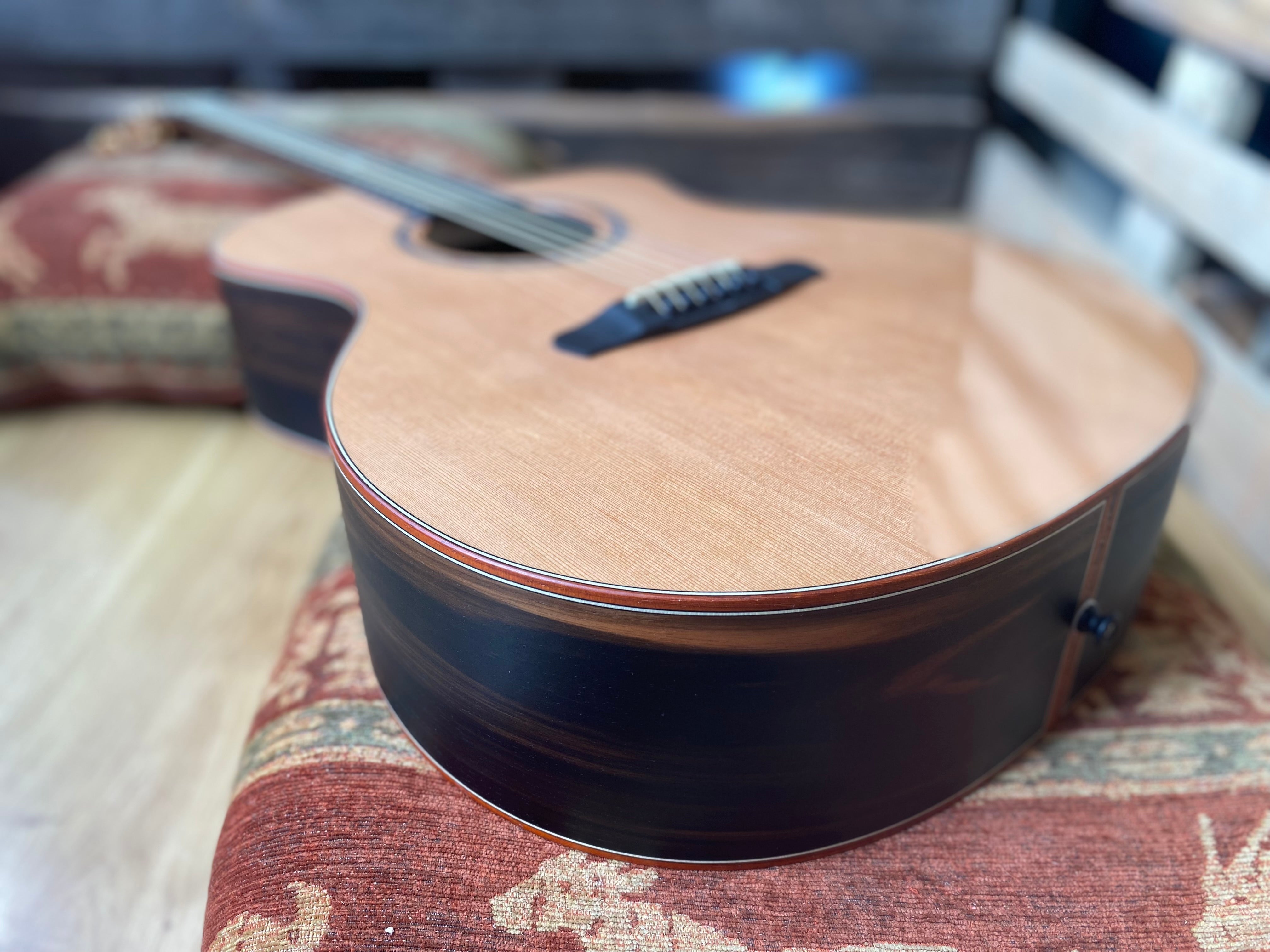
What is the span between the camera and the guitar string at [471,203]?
3.41 feet

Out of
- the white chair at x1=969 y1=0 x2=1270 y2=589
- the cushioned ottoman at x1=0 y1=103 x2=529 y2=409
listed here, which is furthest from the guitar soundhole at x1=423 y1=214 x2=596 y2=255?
the white chair at x1=969 y1=0 x2=1270 y2=589

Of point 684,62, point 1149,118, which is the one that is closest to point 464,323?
point 1149,118

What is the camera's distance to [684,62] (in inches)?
94.6

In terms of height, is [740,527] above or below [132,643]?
above

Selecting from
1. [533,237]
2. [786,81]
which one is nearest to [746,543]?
[533,237]

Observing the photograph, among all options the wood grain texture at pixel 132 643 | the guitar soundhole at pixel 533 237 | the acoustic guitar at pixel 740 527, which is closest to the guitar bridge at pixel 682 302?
the acoustic guitar at pixel 740 527

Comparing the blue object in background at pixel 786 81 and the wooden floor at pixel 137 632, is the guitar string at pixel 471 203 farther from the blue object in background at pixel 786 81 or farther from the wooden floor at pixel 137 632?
the blue object in background at pixel 786 81

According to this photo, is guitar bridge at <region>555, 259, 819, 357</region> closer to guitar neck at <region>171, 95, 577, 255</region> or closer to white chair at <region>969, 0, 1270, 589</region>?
guitar neck at <region>171, 95, 577, 255</region>

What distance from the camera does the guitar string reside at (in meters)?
1.04

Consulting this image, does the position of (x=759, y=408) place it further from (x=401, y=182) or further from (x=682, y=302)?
(x=401, y=182)

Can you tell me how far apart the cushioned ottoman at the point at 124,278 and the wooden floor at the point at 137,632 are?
0.08 m

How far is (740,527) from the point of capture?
62 centimetres

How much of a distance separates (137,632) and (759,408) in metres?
0.94

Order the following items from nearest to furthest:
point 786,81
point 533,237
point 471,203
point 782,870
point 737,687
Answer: point 737,687 < point 782,870 < point 533,237 < point 471,203 < point 786,81
